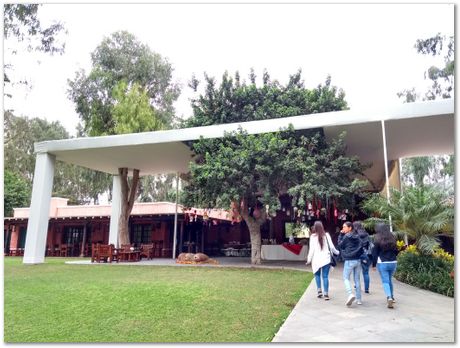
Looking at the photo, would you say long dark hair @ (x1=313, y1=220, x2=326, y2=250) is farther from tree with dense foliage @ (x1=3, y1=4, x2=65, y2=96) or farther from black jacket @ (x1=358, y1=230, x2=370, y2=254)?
tree with dense foliage @ (x1=3, y1=4, x2=65, y2=96)

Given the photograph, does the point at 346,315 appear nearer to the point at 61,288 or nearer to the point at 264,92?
the point at 61,288

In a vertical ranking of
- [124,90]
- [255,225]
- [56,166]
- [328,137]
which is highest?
[124,90]

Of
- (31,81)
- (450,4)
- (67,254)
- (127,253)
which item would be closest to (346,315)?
(450,4)

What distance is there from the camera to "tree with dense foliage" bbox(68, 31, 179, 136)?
2523 centimetres

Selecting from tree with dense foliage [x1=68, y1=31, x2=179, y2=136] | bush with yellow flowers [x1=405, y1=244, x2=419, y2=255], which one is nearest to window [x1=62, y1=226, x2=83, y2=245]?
tree with dense foliage [x1=68, y1=31, x2=179, y2=136]

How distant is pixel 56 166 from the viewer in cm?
3053

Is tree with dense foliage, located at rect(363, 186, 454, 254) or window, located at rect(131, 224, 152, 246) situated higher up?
tree with dense foliage, located at rect(363, 186, 454, 254)

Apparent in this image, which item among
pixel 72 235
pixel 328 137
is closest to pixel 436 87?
pixel 328 137

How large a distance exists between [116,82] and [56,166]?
9.48m

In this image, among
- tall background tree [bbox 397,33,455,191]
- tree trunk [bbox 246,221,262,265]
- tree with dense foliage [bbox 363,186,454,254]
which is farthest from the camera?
tall background tree [bbox 397,33,455,191]

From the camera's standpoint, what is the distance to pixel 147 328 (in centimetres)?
512

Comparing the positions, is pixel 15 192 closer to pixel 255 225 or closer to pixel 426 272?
pixel 255 225

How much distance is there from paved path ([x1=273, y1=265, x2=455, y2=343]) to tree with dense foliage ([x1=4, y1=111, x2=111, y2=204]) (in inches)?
638

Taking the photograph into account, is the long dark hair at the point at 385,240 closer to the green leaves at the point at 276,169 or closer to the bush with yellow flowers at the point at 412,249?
the bush with yellow flowers at the point at 412,249
